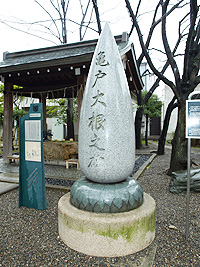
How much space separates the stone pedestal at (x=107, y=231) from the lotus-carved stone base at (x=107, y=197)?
0.07 m

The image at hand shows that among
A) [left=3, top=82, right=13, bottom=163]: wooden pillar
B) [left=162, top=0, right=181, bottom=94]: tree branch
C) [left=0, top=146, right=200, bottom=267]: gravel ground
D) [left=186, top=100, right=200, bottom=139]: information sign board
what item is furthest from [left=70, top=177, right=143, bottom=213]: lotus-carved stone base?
[left=3, top=82, right=13, bottom=163]: wooden pillar

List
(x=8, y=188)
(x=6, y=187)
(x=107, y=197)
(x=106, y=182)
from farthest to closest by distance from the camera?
(x=6, y=187) → (x=8, y=188) → (x=106, y=182) → (x=107, y=197)

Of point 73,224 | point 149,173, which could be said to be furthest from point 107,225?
point 149,173

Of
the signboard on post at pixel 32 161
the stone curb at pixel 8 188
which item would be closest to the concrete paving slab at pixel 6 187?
the stone curb at pixel 8 188

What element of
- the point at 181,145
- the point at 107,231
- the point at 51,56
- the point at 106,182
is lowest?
the point at 107,231

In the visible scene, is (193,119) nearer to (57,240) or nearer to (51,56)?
(57,240)

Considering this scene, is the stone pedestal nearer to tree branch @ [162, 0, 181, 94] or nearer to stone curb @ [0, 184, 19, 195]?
stone curb @ [0, 184, 19, 195]

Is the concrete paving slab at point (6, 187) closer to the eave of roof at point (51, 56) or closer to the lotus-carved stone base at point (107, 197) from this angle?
the lotus-carved stone base at point (107, 197)

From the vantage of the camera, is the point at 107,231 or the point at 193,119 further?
the point at 193,119

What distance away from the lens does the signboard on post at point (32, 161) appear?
342cm

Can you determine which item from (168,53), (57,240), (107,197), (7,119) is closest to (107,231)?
(107,197)

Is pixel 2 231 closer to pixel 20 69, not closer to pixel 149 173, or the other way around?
pixel 149 173

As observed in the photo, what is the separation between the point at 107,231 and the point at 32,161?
2028 millimetres

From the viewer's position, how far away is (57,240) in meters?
2.56
